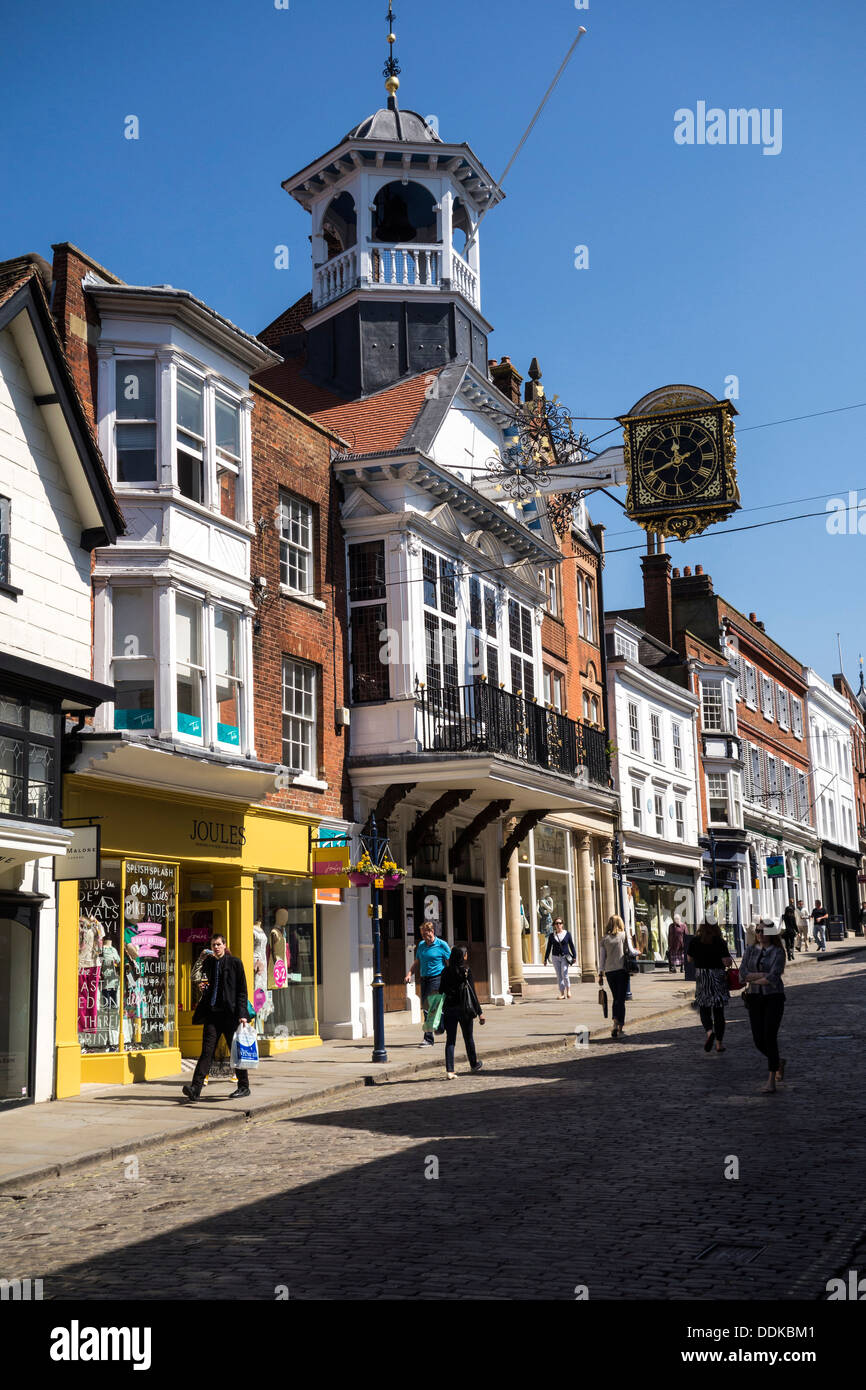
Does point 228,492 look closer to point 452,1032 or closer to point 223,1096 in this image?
point 452,1032

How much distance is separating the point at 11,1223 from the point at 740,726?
153ft

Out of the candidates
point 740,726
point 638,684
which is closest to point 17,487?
point 638,684

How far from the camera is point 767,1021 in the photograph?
1419 centimetres

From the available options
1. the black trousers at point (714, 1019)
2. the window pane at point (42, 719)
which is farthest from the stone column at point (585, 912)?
the window pane at point (42, 719)

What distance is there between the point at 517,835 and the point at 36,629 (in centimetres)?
1436

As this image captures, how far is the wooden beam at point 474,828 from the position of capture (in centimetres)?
2677

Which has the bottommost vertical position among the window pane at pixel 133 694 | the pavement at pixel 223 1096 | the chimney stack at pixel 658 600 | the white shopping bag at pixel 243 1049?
the pavement at pixel 223 1096

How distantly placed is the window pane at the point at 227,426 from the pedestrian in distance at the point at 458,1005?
8071 millimetres

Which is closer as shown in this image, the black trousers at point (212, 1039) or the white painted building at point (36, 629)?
the white painted building at point (36, 629)

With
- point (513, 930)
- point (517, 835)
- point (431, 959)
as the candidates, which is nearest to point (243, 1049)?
point (431, 959)

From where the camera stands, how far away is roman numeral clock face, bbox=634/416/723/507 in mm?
18531

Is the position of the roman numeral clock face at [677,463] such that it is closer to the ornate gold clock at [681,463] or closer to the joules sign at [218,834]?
the ornate gold clock at [681,463]

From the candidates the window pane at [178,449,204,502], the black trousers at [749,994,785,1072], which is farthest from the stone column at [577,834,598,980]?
the black trousers at [749,994,785,1072]

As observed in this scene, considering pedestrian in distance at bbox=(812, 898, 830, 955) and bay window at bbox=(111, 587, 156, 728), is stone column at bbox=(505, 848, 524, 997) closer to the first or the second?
bay window at bbox=(111, 587, 156, 728)
